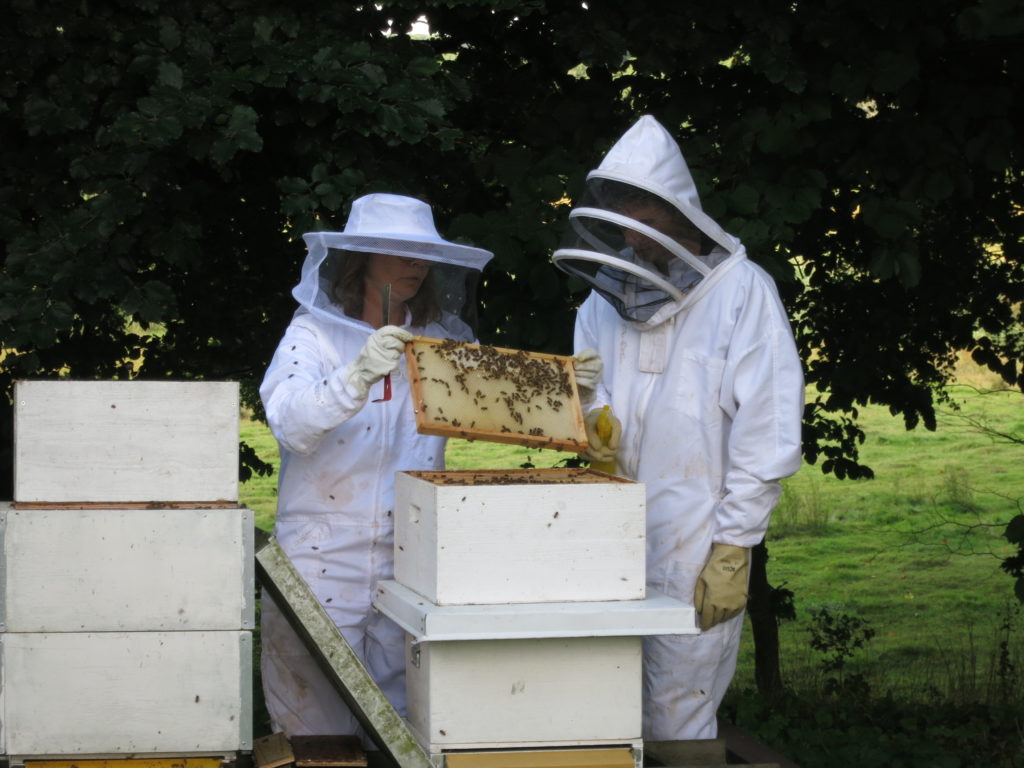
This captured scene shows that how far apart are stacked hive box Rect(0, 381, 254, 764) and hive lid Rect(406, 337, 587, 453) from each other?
24.8 inches

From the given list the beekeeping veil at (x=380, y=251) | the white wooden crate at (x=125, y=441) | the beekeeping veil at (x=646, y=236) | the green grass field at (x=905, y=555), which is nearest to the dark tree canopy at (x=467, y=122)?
the beekeeping veil at (x=380, y=251)

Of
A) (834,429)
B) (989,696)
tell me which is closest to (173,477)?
(834,429)

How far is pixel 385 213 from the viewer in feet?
10.3

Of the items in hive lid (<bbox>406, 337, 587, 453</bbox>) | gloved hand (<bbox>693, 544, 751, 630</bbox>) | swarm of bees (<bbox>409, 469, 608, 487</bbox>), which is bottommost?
gloved hand (<bbox>693, 544, 751, 630</bbox>)

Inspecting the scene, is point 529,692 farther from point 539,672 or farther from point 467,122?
→ point 467,122

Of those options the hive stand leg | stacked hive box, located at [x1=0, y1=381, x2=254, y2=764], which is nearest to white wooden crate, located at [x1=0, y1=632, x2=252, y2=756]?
stacked hive box, located at [x1=0, y1=381, x2=254, y2=764]

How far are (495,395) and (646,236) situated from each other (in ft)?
1.82

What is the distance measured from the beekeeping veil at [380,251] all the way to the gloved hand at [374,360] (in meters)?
0.30

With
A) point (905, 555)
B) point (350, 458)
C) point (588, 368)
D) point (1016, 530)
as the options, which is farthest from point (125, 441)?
point (905, 555)

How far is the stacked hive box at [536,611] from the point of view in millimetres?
2379

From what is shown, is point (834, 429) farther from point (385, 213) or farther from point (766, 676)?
point (385, 213)

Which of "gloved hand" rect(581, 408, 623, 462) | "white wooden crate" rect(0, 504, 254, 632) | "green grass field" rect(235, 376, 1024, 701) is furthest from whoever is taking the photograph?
"green grass field" rect(235, 376, 1024, 701)

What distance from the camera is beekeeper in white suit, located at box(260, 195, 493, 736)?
121 inches

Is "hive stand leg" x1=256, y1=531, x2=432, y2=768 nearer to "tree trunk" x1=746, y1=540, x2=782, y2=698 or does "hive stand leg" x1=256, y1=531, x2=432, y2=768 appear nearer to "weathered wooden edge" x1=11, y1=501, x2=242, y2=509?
"weathered wooden edge" x1=11, y1=501, x2=242, y2=509
